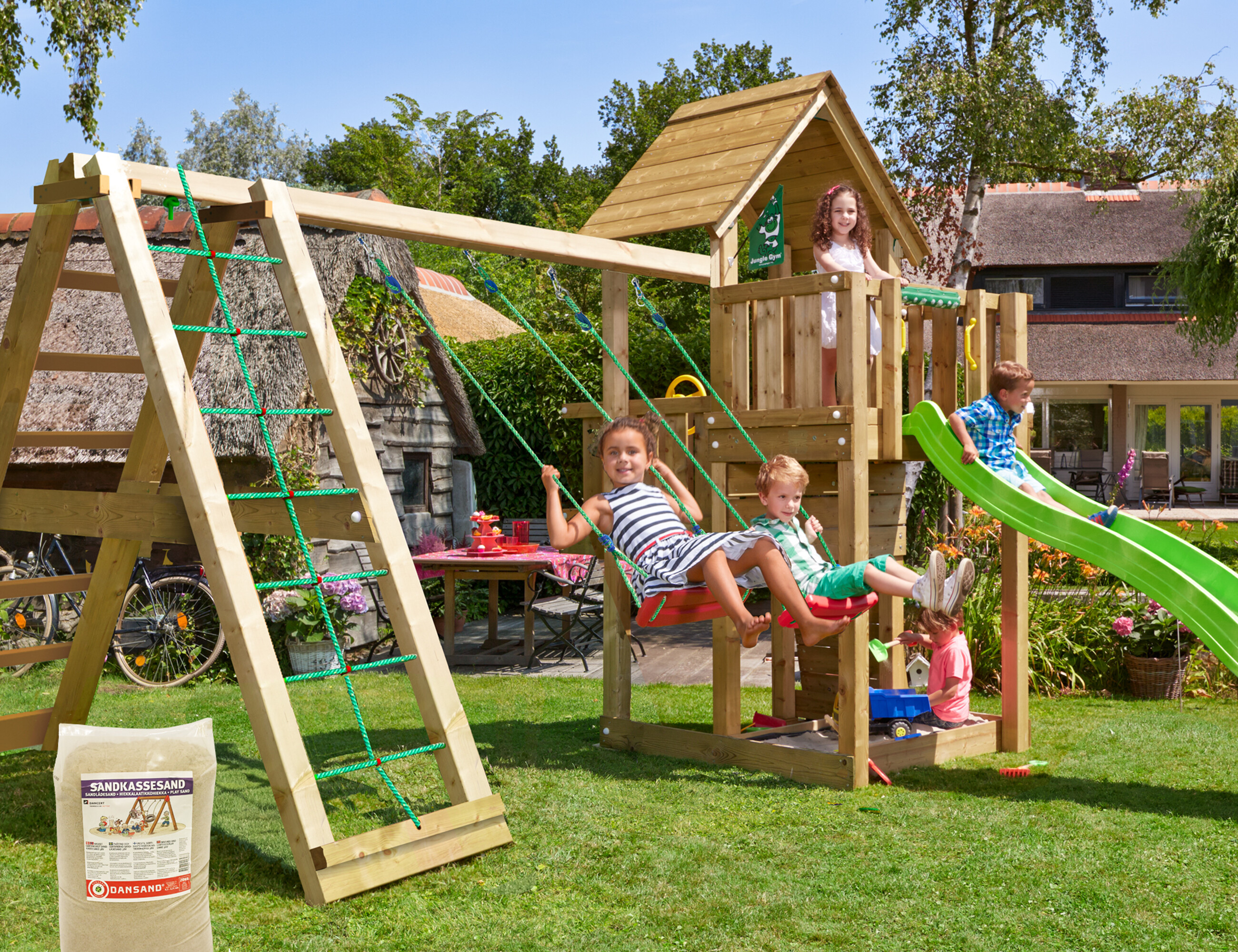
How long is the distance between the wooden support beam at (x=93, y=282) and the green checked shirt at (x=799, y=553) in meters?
2.93

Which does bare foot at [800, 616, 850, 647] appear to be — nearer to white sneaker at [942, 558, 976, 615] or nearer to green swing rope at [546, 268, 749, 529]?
white sneaker at [942, 558, 976, 615]

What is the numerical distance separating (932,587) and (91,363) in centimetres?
409

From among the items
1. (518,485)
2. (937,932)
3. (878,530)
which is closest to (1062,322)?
(518,485)

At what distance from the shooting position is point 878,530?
6.39m

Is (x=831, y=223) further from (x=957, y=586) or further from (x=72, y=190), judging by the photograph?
(x=72, y=190)

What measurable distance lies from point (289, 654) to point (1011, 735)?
214 inches

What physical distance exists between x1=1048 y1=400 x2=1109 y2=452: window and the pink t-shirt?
2081 cm

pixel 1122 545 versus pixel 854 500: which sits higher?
pixel 854 500

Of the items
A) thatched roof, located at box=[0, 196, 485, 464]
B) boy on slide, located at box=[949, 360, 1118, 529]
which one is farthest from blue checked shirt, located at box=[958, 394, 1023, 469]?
thatched roof, located at box=[0, 196, 485, 464]

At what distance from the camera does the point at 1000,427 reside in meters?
5.79

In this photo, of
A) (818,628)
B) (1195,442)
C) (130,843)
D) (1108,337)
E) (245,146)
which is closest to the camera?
(130,843)

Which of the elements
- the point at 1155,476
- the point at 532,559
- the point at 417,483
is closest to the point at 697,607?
the point at 532,559

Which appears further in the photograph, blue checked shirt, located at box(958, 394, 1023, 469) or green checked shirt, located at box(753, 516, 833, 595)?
blue checked shirt, located at box(958, 394, 1023, 469)

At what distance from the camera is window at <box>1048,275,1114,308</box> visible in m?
25.5
